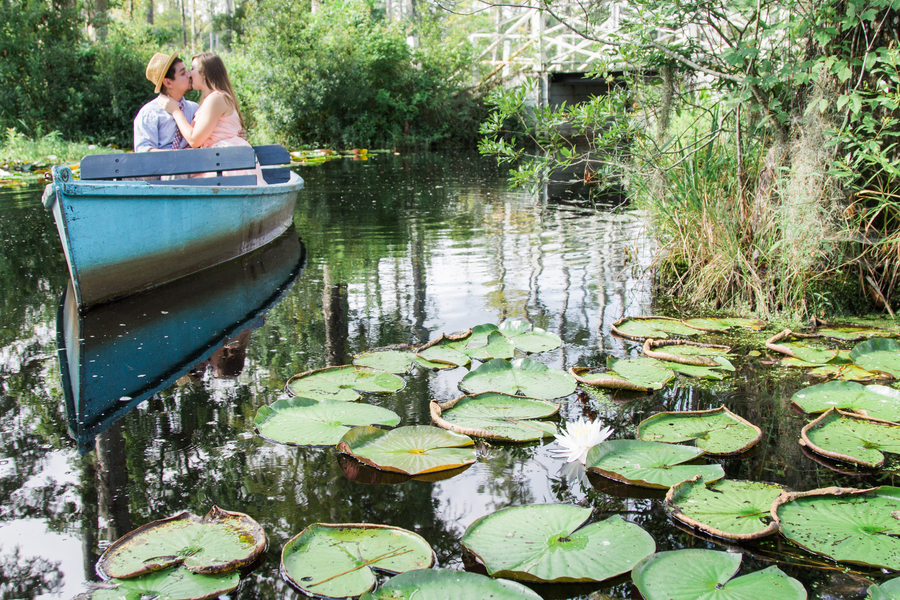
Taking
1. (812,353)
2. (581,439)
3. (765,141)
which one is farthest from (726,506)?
(765,141)

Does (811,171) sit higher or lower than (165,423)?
higher

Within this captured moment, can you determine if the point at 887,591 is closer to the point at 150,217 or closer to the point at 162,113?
the point at 150,217

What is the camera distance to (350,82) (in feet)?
58.9

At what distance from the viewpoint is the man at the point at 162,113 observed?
4344 millimetres

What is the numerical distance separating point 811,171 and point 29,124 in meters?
16.2

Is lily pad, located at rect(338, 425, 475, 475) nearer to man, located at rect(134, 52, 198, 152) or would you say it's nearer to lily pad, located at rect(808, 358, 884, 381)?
lily pad, located at rect(808, 358, 884, 381)

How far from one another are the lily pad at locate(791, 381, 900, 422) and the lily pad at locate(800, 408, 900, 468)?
0.24 feet

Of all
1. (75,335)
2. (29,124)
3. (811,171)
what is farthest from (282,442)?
(29,124)

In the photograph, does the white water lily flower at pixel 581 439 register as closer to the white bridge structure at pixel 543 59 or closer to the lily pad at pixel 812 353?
the lily pad at pixel 812 353

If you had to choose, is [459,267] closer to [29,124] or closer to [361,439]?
[361,439]

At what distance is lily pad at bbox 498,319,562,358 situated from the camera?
312cm

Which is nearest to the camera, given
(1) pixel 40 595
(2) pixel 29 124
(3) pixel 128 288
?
(1) pixel 40 595

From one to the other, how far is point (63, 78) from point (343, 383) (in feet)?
52.7

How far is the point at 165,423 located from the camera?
7.98 ft
